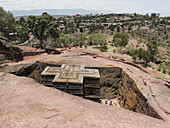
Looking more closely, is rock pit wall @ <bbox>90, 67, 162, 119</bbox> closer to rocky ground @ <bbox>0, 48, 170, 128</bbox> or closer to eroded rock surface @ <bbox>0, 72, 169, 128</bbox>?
rocky ground @ <bbox>0, 48, 170, 128</bbox>

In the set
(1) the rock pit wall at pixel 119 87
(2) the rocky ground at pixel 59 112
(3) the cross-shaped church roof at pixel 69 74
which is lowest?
(1) the rock pit wall at pixel 119 87

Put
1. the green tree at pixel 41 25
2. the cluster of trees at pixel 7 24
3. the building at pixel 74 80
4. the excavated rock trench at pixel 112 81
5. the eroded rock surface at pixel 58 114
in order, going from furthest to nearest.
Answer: the green tree at pixel 41 25 → the cluster of trees at pixel 7 24 → the excavated rock trench at pixel 112 81 → the building at pixel 74 80 → the eroded rock surface at pixel 58 114

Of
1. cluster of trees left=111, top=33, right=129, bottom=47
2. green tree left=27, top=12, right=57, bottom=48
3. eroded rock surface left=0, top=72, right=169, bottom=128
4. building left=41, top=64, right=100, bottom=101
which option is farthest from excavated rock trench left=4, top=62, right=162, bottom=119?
cluster of trees left=111, top=33, right=129, bottom=47

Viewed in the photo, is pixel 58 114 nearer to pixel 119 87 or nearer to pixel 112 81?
pixel 112 81

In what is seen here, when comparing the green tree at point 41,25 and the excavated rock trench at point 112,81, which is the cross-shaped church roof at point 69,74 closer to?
the excavated rock trench at point 112,81

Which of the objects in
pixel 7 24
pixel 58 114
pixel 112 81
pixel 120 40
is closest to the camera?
pixel 58 114

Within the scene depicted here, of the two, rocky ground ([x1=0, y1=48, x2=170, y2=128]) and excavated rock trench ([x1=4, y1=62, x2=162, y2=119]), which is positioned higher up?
rocky ground ([x1=0, y1=48, x2=170, y2=128])

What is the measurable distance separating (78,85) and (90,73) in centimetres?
175

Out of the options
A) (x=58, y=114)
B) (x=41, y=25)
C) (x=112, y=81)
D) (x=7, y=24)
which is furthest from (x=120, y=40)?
(x=58, y=114)

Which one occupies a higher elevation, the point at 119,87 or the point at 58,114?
the point at 58,114

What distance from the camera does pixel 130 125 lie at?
5352 millimetres

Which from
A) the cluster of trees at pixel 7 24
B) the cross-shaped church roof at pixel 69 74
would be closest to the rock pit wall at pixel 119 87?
the cross-shaped church roof at pixel 69 74

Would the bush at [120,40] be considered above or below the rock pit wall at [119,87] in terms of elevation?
above

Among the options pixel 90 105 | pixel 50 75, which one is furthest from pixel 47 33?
pixel 90 105
